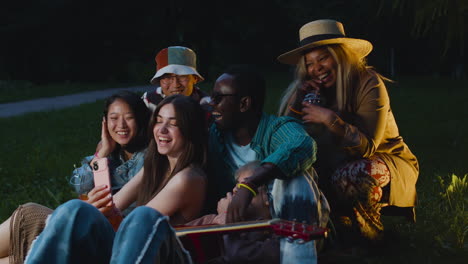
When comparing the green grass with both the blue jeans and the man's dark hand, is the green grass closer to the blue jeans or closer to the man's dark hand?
the man's dark hand

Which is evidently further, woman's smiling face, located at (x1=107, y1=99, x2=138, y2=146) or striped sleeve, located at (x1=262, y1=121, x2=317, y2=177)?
woman's smiling face, located at (x1=107, y1=99, x2=138, y2=146)

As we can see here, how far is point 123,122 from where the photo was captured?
4160mm

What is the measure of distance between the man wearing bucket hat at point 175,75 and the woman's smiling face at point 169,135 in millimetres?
1683

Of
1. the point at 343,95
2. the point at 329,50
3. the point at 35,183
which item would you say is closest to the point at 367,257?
the point at 343,95

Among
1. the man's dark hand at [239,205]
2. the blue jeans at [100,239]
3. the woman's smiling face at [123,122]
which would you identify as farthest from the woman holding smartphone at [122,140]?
the blue jeans at [100,239]

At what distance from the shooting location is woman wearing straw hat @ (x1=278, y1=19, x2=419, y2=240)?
4.16m

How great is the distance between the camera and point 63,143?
34.1ft

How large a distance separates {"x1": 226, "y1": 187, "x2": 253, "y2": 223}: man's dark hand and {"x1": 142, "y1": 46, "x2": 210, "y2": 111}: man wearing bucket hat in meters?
2.22

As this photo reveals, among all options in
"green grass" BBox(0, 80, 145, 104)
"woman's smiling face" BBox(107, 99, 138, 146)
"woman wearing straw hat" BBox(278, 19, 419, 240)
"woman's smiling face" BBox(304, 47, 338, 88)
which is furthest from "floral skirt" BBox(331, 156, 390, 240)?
"green grass" BBox(0, 80, 145, 104)

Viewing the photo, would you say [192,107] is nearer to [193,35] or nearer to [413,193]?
[413,193]

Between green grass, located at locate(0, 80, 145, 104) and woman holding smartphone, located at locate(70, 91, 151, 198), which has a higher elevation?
green grass, located at locate(0, 80, 145, 104)

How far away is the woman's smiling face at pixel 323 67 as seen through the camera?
14.1 ft

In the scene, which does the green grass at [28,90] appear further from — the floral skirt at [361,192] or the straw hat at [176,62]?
the floral skirt at [361,192]

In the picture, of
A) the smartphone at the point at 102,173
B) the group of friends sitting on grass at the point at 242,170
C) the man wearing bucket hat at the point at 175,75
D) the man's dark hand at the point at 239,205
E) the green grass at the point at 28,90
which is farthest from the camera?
the green grass at the point at 28,90
